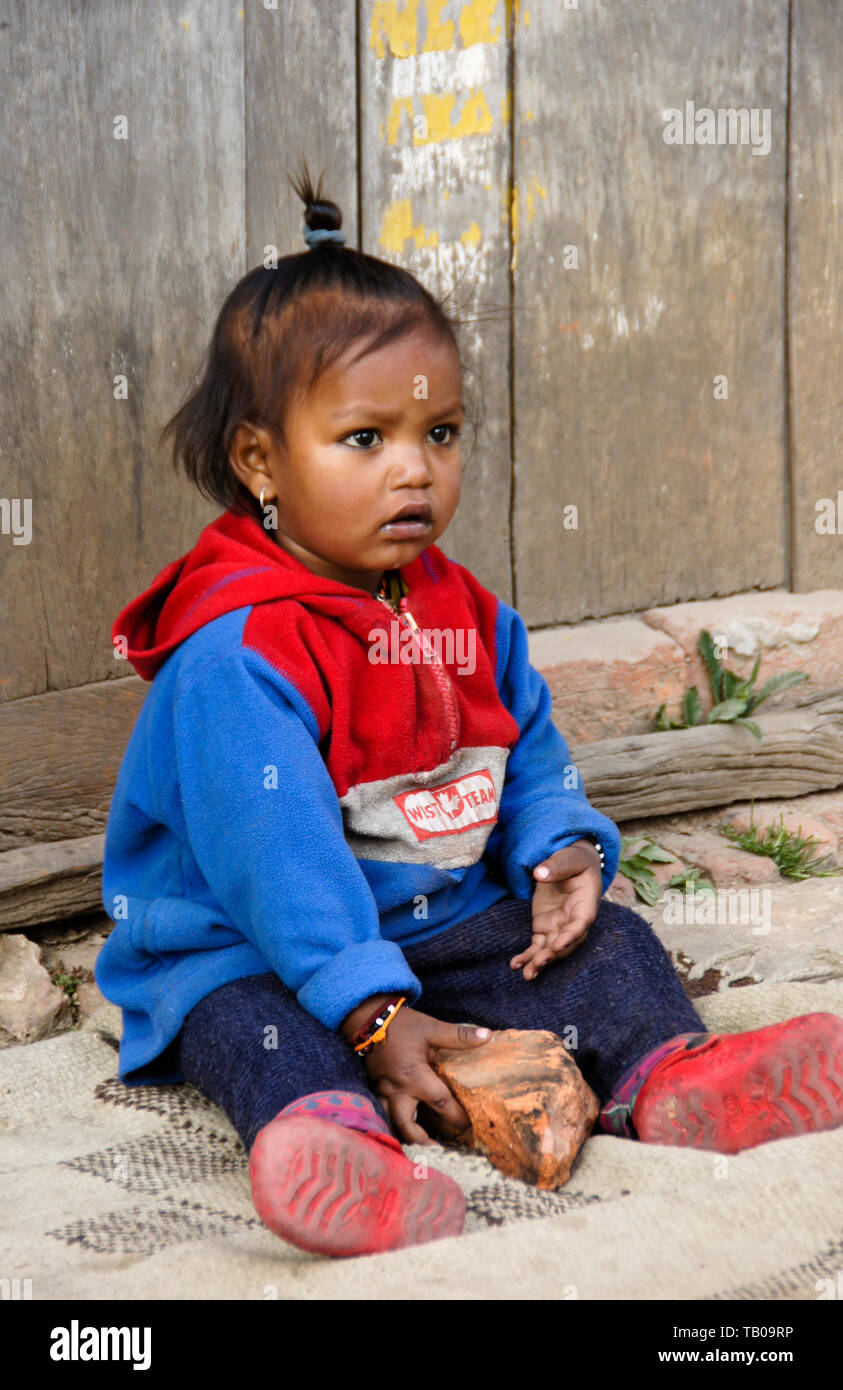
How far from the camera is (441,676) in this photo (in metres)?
1.97

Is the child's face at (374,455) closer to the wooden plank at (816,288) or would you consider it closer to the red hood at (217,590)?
the red hood at (217,590)

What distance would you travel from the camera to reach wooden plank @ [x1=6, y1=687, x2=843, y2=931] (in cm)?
290

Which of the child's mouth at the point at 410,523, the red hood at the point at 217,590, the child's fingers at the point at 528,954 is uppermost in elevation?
the child's mouth at the point at 410,523

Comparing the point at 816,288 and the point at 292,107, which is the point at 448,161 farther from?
the point at 816,288

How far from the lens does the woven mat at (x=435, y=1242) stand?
135 centimetres

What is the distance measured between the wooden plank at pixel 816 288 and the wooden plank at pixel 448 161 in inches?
31.0

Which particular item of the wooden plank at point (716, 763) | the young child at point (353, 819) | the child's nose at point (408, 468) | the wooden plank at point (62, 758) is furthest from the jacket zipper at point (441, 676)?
the wooden plank at point (716, 763)

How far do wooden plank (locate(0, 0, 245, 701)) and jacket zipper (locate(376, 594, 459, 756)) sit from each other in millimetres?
Answer: 786

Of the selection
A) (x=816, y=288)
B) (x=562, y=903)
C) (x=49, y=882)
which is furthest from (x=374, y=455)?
(x=816, y=288)

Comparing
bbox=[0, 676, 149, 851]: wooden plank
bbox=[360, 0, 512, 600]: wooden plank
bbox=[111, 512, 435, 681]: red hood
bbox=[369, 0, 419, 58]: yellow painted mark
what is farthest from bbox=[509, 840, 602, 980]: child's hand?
bbox=[369, 0, 419, 58]: yellow painted mark

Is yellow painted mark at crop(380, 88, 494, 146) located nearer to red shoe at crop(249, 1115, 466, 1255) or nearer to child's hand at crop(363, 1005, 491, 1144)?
child's hand at crop(363, 1005, 491, 1144)

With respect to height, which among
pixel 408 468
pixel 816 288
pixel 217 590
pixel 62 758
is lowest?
pixel 62 758

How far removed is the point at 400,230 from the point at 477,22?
46 centimetres

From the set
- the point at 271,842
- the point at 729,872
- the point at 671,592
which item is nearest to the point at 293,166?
the point at 671,592
